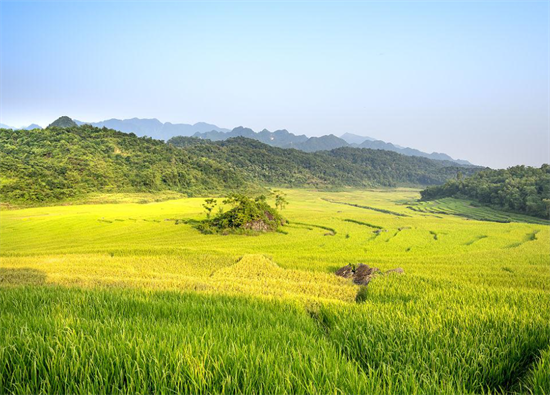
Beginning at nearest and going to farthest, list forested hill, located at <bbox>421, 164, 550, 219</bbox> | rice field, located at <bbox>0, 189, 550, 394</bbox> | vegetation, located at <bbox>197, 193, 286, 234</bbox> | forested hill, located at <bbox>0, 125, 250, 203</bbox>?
rice field, located at <bbox>0, 189, 550, 394</bbox> < vegetation, located at <bbox>197, 193, 286, 234</bbox> < forested hill, located at <bbox>421, 164, 550, 219</bbox> < forested hill, located at <bbox>0, 125, 250, 203</bbox>

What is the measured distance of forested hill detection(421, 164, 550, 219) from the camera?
6147cm

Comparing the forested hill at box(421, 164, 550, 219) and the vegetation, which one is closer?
the vegetation

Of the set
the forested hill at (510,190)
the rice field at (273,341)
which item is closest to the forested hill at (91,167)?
the rice field at (273,341)

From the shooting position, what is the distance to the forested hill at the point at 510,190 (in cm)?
6147

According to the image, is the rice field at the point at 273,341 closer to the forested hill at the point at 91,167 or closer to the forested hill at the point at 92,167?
the forested hill at the point at 91,167

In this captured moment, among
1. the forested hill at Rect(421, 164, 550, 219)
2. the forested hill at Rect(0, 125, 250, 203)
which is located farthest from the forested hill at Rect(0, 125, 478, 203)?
the forested hill at Rect(421, 164, 550, 219)

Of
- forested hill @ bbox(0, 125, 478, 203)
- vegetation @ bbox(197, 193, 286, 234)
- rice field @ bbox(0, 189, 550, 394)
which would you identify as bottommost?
vegetation @ bbox(197, 193, 286, 234)

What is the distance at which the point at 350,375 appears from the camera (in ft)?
6.74

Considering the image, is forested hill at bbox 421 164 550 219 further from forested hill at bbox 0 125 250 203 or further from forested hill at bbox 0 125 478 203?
forested hill at bbox 0 125 250 203

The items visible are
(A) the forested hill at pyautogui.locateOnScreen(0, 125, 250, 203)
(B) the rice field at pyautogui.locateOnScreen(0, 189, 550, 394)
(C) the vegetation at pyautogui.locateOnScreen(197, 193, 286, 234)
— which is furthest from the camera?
(A) the forested hill at pyautogui.locateOnScreen(0, 125, 250, 203)

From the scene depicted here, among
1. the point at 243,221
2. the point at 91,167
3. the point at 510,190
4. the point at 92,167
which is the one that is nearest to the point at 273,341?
the point at 243,221

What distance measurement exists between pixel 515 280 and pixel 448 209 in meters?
67.3

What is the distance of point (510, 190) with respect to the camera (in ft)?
227

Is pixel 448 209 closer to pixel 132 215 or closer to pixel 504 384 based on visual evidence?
pixel 132 215
